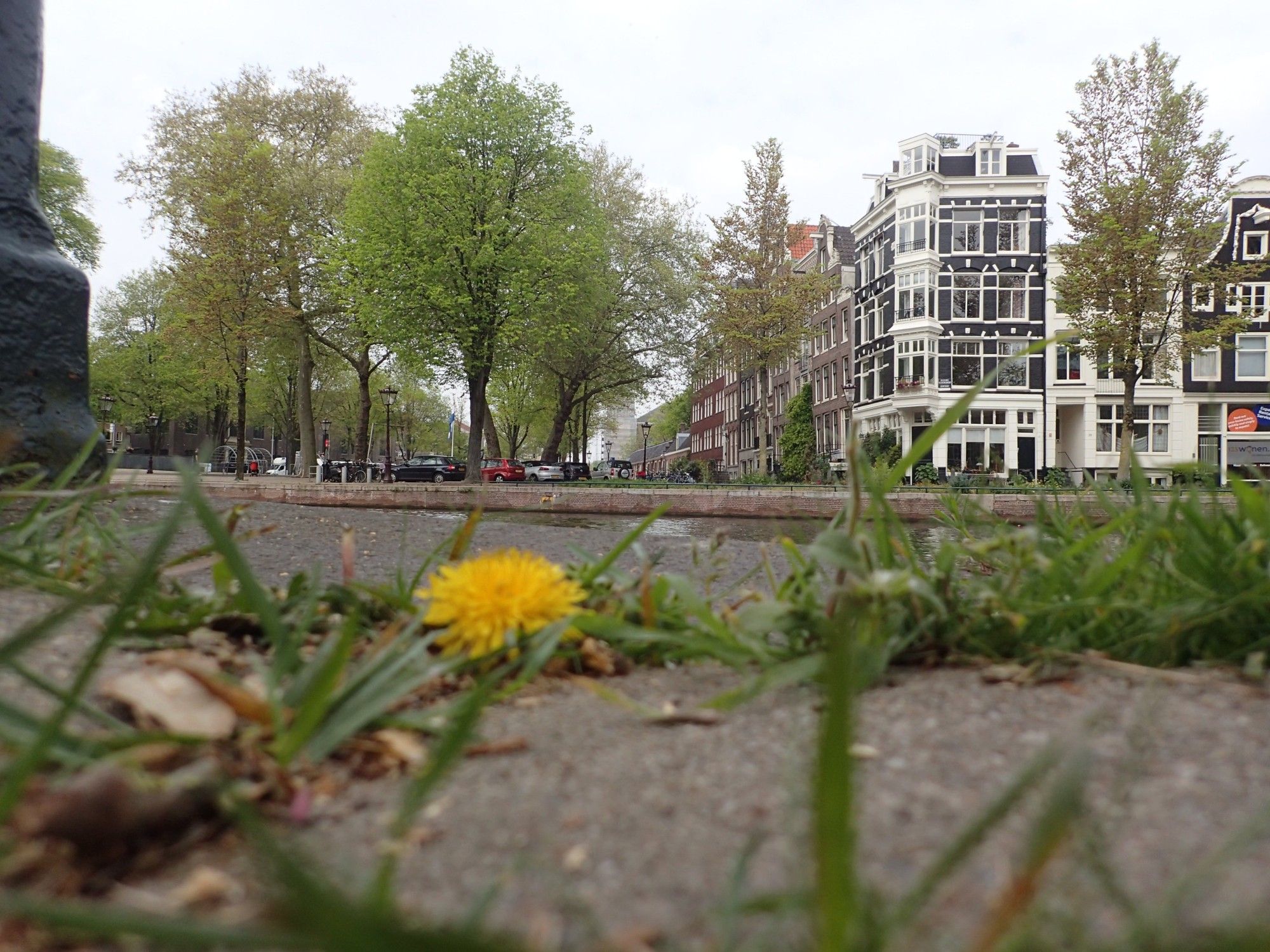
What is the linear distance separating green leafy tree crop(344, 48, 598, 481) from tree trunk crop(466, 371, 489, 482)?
1.00m

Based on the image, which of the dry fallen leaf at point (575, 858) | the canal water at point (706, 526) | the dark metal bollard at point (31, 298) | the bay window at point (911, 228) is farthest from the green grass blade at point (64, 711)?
the bay window at point (911, 228)

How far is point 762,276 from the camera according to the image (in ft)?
95.4

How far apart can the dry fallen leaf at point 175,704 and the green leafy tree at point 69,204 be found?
35.8 meters

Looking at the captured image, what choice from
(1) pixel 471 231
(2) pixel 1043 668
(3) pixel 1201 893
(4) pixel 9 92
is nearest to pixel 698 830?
(3) pixel 1201 893

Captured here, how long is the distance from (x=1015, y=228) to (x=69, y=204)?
38.2m

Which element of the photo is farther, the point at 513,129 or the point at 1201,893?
the point at 513,129

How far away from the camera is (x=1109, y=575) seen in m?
1.31

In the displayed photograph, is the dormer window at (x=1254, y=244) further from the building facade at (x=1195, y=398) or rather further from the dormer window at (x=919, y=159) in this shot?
the dormer window at (x=919, y=159)

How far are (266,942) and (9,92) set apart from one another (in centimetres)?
414

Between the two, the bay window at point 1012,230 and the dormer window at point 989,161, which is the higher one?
the dormer window at point 989,161

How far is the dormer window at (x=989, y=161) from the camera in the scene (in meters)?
34.0

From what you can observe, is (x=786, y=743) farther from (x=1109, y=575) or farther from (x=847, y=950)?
(x=1109, y=575)

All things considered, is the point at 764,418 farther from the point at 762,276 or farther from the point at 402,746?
the point at 402,746

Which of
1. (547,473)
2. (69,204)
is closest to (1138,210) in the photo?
(547,473)
